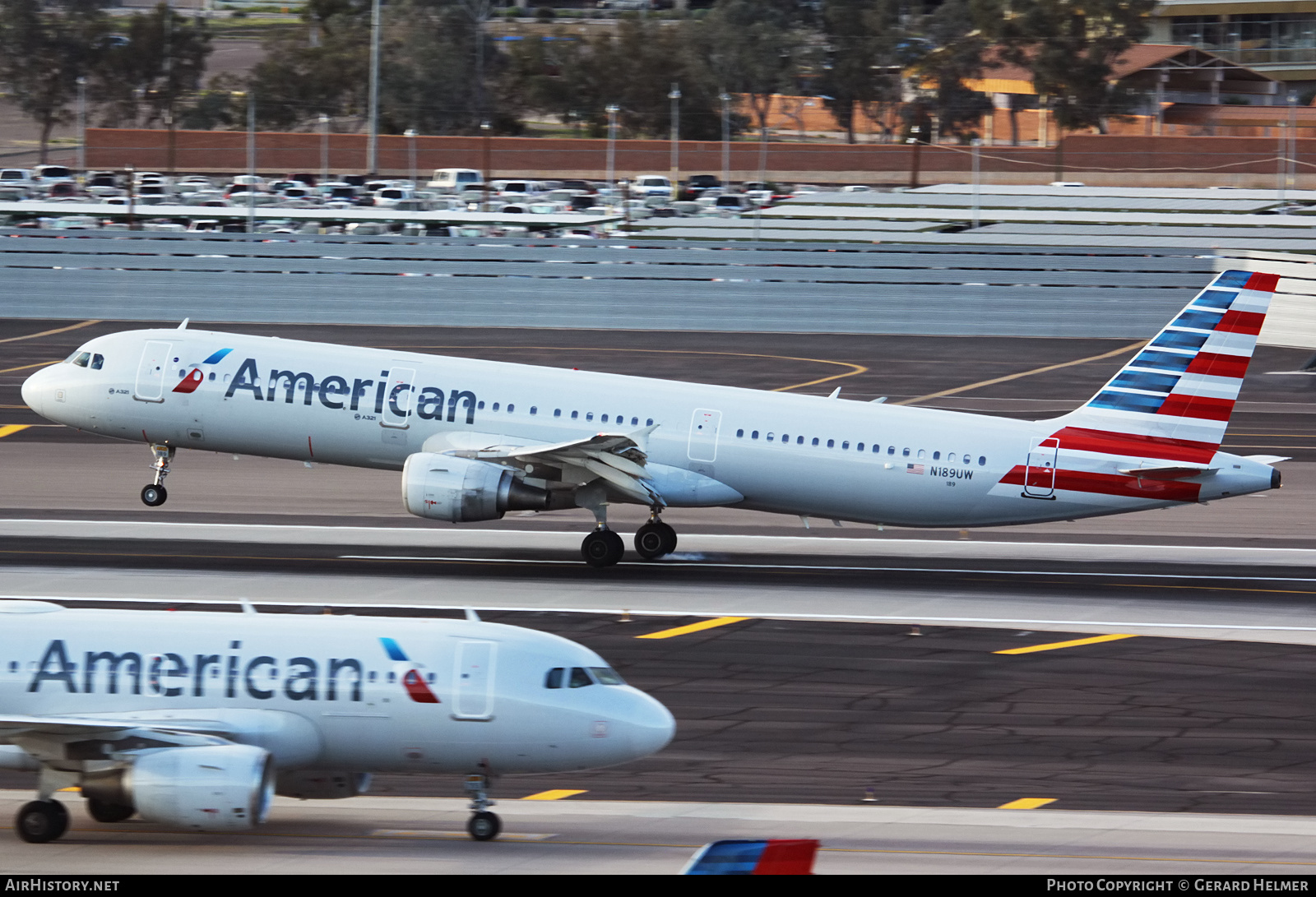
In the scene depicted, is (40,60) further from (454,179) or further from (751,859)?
(751,859)

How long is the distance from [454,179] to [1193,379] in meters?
91.8

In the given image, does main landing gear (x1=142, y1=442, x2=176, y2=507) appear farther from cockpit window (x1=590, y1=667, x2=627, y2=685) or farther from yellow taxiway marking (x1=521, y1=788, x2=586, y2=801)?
cockpit window (x1=590, y1=667, x2=627, y2=685)

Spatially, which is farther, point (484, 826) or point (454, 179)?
point (454, 179)

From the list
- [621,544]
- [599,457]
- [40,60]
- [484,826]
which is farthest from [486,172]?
[484,826]

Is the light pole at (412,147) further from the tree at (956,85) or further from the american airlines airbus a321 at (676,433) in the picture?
the american airlines airbus a321 at (676,433)

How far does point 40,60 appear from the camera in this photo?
487 feet

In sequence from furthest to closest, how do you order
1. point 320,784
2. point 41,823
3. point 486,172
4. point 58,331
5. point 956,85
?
point 956,85 → point 486,172 → point 58,331 → point 320,784 → point 41,823

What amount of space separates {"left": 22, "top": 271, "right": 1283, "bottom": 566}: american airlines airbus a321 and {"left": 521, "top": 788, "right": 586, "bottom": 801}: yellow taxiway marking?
12.7 m

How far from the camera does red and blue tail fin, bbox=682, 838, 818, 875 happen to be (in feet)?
45.5

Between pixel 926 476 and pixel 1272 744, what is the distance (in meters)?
11.8

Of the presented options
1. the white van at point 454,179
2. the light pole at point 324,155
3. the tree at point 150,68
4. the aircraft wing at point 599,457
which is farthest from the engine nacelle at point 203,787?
the tree at point 150,68

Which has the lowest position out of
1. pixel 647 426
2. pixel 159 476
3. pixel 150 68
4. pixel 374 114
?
pixel 159 476

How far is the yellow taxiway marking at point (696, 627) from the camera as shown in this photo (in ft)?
108

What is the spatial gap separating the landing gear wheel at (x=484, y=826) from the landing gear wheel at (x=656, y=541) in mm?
17751
